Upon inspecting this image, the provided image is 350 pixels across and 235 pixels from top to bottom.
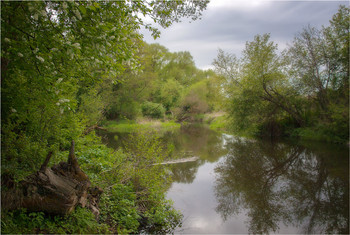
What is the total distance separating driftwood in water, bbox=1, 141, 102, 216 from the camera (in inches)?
165

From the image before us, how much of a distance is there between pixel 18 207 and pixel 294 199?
27.9 feet

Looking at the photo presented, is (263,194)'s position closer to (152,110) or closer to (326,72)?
(326,72)

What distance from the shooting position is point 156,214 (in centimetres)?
647

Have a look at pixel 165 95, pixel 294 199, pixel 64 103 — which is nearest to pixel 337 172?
pixel 294 199

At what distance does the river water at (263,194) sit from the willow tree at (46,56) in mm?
4359

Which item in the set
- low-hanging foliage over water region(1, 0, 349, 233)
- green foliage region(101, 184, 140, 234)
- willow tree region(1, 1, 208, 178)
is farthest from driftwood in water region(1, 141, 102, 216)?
green foliage region(101, 184, 140, 234)

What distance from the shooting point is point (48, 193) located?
14.5ft

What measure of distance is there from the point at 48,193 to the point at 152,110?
33.7 meters

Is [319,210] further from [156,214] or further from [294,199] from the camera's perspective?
[156,214]

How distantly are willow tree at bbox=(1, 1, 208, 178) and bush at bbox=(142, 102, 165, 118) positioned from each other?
101ft

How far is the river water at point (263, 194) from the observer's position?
7.02 metres

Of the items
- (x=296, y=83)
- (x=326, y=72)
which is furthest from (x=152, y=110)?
(x=326, y=72)

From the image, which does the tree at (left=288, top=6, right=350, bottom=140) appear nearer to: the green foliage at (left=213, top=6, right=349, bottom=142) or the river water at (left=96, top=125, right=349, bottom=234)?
the green foliage at (left=213, top=6, right=349, bottom=142)

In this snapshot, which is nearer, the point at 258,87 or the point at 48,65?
the point at 48,65
